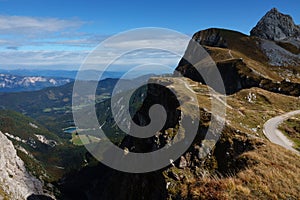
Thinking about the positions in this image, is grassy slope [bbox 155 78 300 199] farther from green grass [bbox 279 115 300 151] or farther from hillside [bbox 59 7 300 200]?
green grass [bbox 279 115 300 151]

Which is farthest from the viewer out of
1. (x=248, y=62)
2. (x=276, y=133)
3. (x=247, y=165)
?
(x=248, y=62)

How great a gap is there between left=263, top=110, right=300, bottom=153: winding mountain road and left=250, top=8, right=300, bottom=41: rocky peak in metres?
153

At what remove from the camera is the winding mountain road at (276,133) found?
4109 centimetres

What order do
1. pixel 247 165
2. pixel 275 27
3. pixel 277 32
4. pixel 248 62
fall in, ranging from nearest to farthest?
pixel 247 165 < pixel 248 62 < pixel 277 32 < pixel 275 27

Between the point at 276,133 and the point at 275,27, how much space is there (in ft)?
562

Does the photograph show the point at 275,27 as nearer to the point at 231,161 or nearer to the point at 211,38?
the point at 211,38

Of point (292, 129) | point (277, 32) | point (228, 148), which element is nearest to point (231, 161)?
point (228, 148)

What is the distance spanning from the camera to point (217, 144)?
1873 inches

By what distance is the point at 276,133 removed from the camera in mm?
46438

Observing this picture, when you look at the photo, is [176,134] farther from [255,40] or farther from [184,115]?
[255,40]

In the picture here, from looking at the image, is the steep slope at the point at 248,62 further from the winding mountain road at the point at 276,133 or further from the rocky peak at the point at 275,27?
the winding mountain road at the point at 276,133

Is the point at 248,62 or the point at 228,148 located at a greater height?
the point at 248,62

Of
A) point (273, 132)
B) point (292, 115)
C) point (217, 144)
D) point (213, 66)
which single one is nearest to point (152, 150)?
point (217, 144)

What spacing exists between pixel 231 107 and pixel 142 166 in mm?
29449
